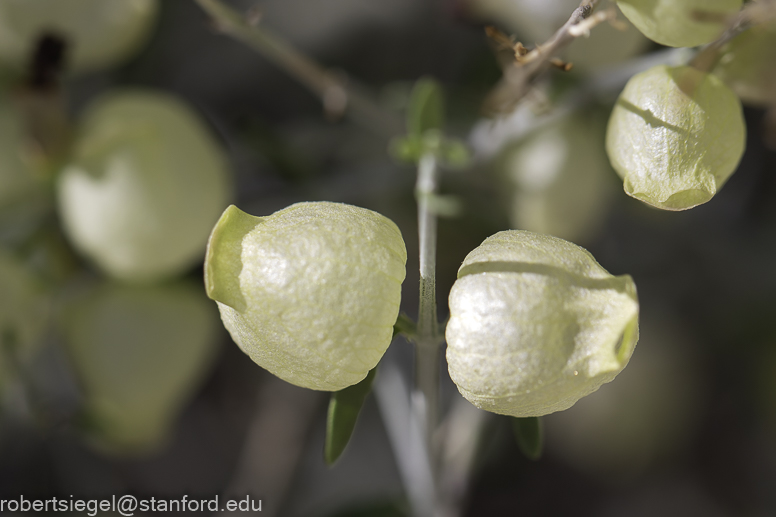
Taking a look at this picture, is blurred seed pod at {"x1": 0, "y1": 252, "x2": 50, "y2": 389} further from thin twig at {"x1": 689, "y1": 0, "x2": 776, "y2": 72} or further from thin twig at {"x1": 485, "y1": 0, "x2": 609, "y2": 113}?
thin twig at {"x1": 689, "y1": 0, "x2": 776, "y2": 72}

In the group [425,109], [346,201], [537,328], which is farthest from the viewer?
[346,201]

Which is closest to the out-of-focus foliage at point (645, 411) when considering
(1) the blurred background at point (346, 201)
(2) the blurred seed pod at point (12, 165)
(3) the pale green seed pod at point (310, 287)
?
(1) the blurred background at point (346, 201)

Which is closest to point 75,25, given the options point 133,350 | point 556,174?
point 133,350

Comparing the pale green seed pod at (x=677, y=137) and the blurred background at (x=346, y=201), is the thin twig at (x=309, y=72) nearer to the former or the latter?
the blurred background at (x=346, y=201)

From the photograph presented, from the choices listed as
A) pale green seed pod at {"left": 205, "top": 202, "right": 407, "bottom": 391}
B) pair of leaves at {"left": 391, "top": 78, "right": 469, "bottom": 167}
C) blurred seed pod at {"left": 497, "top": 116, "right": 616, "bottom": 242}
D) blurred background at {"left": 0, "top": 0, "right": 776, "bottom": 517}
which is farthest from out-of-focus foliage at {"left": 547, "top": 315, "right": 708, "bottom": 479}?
pale green seed pod at {"left": 205, "top": 202, "right": 407, "bottom": 391}

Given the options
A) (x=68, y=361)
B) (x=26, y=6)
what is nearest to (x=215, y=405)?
(x=68, y=361)

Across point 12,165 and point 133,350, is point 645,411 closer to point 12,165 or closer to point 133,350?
point 133,350
